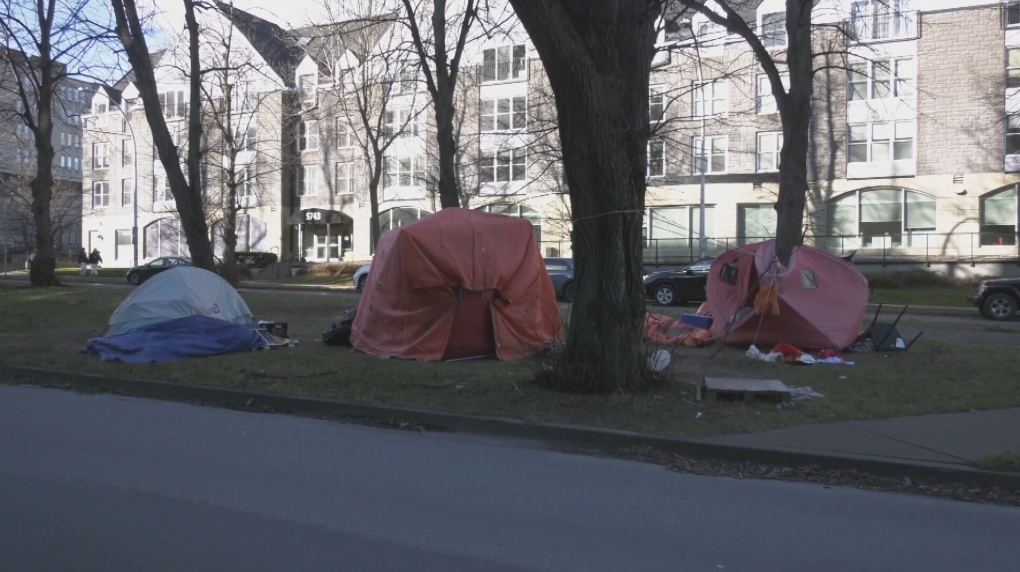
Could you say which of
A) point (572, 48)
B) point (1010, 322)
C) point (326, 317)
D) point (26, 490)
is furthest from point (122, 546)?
point (1010, 322)

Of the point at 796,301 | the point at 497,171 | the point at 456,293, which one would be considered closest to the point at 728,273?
the point at 796,301

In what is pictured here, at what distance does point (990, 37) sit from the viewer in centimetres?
3525

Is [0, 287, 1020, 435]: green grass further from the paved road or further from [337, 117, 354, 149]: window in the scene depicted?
[337, 117, 354, 149]: window

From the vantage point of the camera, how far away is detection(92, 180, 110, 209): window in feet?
195

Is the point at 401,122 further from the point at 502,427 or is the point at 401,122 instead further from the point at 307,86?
the point at 502,427

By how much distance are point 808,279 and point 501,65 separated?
101 feet

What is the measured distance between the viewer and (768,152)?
129ft

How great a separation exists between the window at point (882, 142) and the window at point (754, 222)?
4297mm

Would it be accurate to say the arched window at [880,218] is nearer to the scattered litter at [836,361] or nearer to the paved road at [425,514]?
the scattered litter at [836,361]

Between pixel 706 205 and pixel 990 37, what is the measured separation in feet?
43.6

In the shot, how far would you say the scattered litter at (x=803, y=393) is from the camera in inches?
400

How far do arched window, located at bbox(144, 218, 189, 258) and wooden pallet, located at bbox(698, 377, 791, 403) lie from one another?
4962 centimetres

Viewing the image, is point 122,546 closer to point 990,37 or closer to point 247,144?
point 990,37

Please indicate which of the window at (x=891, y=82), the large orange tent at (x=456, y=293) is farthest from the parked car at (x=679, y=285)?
the large orange tent at (x=456, y=293)
